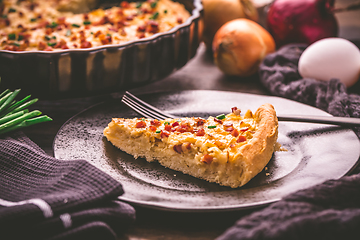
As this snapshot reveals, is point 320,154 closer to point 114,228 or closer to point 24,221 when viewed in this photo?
point 114,228

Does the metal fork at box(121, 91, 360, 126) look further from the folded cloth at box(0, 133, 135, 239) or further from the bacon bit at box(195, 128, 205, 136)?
the folded cloth at box(0, 133, 135, 239)

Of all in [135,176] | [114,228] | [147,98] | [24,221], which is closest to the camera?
[24,221]

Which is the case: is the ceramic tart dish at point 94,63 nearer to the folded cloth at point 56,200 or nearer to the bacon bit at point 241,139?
the folded cloth at point 56,200

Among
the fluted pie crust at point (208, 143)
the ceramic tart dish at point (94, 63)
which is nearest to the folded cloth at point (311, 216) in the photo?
the fluted pie crust at point (208, 143)

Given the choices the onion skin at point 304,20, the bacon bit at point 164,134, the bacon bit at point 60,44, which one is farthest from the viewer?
the onion skin at point 304,20

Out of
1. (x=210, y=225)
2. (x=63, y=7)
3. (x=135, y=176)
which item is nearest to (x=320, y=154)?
(x=210, y=225)

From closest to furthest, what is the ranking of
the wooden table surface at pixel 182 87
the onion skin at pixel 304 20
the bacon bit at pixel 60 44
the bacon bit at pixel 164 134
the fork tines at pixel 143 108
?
the wooden table surface at pixel 182 87 → the bacon bit at pixel 164 134 → the fork tines at pixel 143 108 → the bacon bit at pixel 60 44 → the onion skin at pixel 304 20
